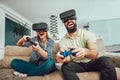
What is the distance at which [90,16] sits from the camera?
7203 mm

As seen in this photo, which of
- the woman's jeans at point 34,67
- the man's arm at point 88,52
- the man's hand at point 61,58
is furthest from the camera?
the woman's jeans at point 34,67

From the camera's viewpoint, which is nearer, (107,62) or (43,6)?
(107,62)

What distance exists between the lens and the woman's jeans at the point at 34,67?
2098 mm

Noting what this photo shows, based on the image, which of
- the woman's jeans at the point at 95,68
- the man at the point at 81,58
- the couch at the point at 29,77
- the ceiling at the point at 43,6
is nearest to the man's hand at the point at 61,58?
the man at the point at 81,58

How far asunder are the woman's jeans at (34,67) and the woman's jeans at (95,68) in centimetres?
20

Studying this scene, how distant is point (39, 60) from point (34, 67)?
15cm

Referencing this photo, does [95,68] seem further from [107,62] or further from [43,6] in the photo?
[43,6]

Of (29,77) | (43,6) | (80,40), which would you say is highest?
(43,6)

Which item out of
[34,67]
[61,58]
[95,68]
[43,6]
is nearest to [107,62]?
[95,68]

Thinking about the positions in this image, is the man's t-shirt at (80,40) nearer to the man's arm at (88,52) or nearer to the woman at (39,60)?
the man's arm at (88,52)

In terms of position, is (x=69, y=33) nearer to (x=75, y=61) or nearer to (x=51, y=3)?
(x=75, y=61)

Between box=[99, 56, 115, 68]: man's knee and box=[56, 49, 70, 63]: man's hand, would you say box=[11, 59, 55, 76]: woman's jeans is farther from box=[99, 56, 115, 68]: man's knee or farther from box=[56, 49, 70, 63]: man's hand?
box=[99, 56, 115, 68]: man's knee

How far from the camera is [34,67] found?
2186mm

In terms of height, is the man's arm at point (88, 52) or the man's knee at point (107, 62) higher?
the man's arm at point (88, 52)
